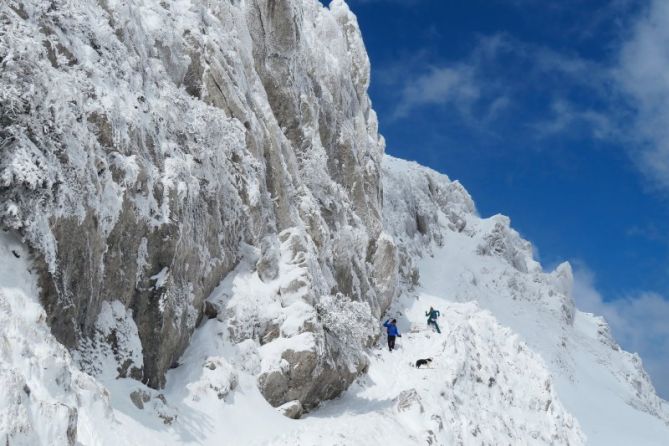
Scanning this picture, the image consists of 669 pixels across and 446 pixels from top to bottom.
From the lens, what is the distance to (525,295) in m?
61.1

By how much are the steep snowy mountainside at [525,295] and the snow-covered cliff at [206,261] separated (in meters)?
1.00

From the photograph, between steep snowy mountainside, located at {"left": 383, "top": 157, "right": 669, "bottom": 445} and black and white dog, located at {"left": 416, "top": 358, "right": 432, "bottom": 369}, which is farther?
steep snowy mountainside, located at {"left": 383, "top": 157, "right": 669, "bottom": 445}

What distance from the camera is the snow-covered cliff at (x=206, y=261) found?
1145 cm

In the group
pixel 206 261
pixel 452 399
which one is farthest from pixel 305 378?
pixel 452 399

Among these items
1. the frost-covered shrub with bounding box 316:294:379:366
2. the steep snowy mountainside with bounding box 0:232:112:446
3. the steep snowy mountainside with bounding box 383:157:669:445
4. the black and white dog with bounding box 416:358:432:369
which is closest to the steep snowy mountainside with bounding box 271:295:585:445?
the black and white dog with bounding box 416:358:432:369

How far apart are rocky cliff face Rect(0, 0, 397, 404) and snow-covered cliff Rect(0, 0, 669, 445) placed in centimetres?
6

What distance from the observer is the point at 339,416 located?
19906 mm

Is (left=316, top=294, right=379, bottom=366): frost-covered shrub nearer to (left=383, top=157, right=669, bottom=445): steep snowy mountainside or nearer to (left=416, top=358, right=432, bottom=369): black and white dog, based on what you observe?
(left=416, top=358, right=432, bottom=369): black and white dog

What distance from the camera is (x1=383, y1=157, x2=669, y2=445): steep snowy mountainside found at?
126 feet

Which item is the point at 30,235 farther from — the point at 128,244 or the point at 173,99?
the point at 173,99

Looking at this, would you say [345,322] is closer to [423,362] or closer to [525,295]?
[423,362]

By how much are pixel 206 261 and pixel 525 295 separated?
159 ft

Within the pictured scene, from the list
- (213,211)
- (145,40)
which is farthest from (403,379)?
(145,40)

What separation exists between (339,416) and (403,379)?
608 cm
